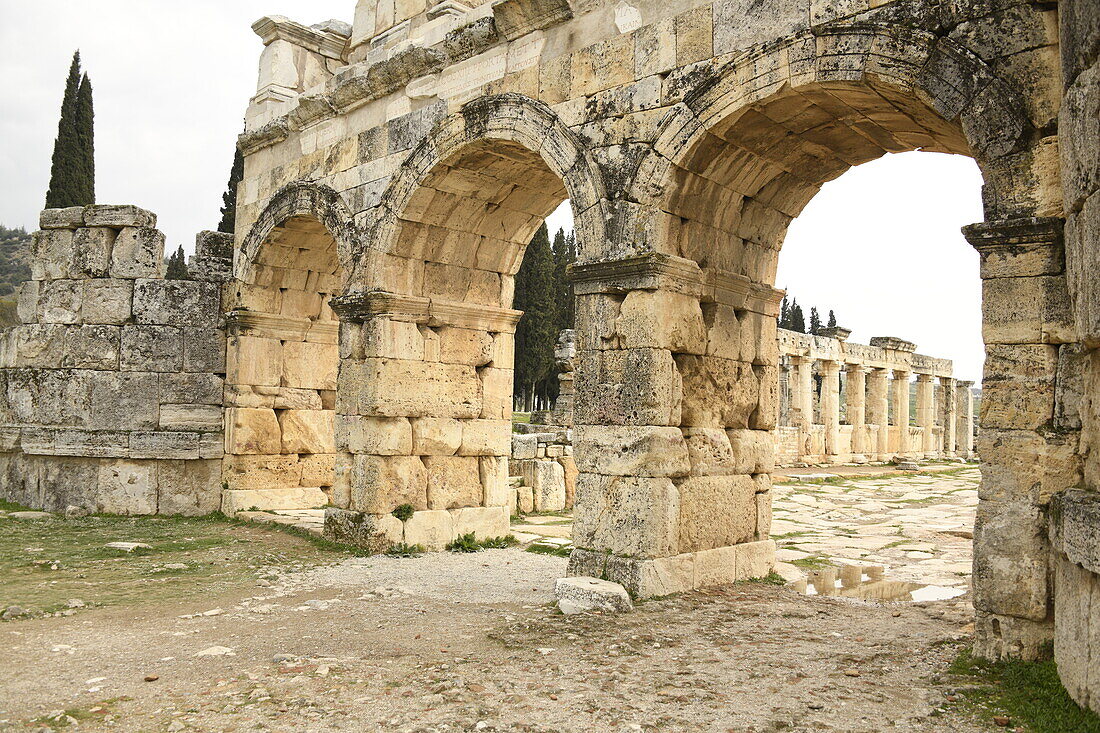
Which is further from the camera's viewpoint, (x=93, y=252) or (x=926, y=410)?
(x=926, y=410)

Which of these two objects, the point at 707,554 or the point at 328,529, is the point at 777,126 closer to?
the point at 707,554

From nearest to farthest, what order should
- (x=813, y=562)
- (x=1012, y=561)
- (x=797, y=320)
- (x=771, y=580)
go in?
1. (x=1012, y=561)
2. (x=771, y=580)
3. (x=813, y=562)
4. (x=797, y=320)

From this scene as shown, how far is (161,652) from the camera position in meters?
4.94

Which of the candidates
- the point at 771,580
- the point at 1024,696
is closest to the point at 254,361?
the point at 771,580

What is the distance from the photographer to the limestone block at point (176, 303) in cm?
1084

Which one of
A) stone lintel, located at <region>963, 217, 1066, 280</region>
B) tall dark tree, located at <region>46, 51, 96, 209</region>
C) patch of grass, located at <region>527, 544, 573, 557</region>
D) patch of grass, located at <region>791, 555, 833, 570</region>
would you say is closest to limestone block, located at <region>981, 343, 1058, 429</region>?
stone lintel, located at <region>963, 217, 1066, 280</region>

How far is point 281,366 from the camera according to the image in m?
11.1

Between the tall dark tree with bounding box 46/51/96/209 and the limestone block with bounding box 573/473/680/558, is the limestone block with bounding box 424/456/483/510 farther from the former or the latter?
the tall dark tree with bounding box 46/51/96/209

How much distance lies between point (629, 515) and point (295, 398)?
613 cm

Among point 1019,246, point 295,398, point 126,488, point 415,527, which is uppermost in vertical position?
point 1019,246

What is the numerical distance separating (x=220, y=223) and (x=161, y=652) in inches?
848

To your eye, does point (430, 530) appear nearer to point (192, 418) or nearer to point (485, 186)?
point (485, 186)

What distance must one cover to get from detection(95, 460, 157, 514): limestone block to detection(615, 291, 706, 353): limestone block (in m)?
6.85

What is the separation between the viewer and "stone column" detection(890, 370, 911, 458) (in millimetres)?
27156
